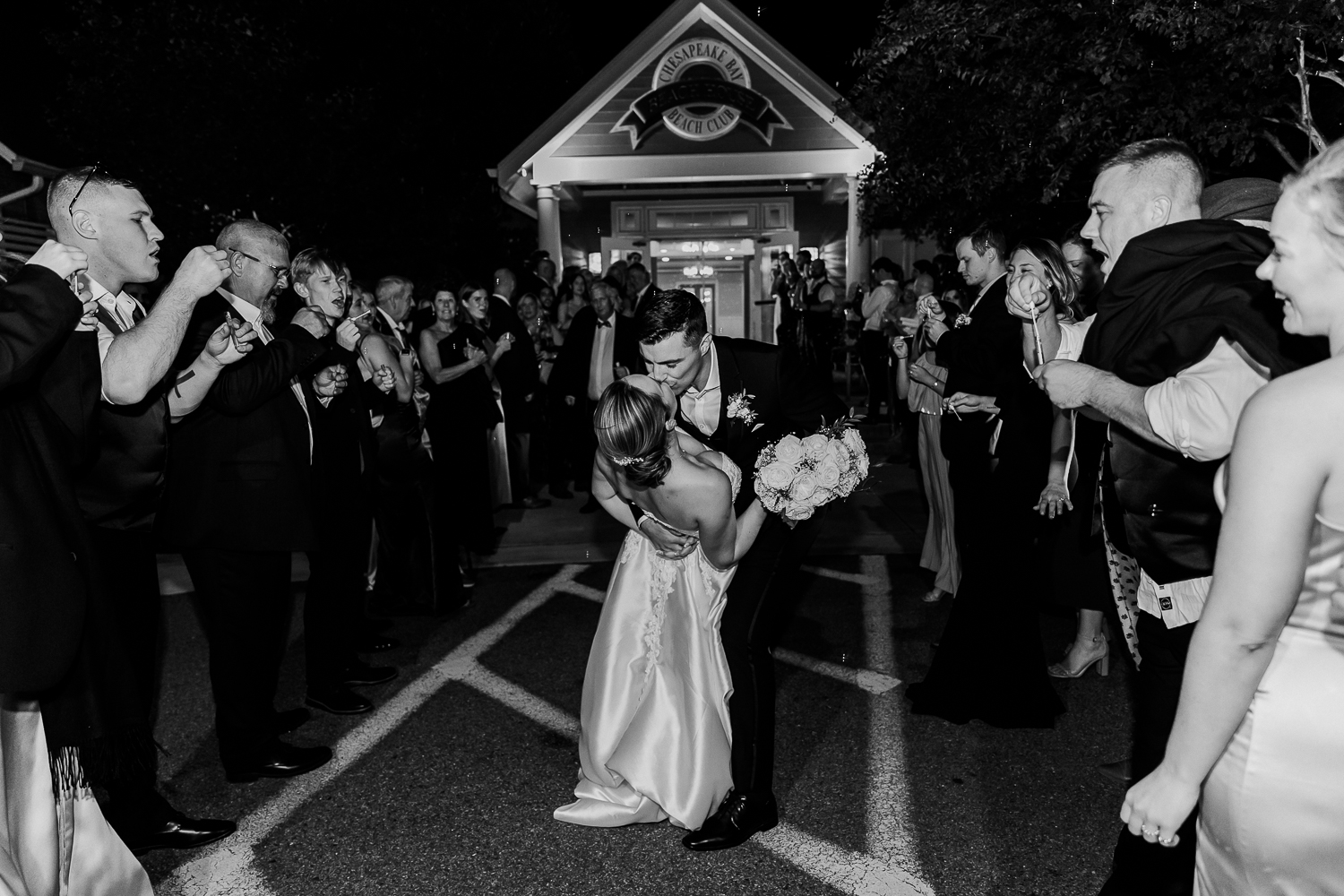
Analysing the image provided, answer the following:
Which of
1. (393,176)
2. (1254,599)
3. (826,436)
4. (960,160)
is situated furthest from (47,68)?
(1254,599)

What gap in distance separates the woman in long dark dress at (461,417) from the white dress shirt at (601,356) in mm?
1768

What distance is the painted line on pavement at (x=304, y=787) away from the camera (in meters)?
3.19

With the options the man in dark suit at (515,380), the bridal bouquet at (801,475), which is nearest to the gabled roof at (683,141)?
the man in dark suit at (515,380)

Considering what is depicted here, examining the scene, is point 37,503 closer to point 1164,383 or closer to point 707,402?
point 707,402

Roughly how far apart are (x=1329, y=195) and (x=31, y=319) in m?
2.65

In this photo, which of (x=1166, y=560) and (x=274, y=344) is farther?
(x=274, y=344)

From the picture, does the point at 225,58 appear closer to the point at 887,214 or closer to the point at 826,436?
the point at 887,214

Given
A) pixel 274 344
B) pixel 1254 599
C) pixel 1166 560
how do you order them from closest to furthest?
pixel 1254 599
pixel 1166 560
pixel 274 344

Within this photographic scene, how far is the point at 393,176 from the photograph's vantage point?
2028 cm

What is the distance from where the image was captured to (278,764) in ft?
13.0

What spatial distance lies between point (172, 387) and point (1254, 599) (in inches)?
130

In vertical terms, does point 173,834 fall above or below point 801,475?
below

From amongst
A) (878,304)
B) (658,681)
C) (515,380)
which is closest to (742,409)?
(658,681)

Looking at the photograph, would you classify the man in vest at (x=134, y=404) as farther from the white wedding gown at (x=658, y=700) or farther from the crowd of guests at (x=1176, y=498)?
the crowd of guests at (x=1176, y=498)
